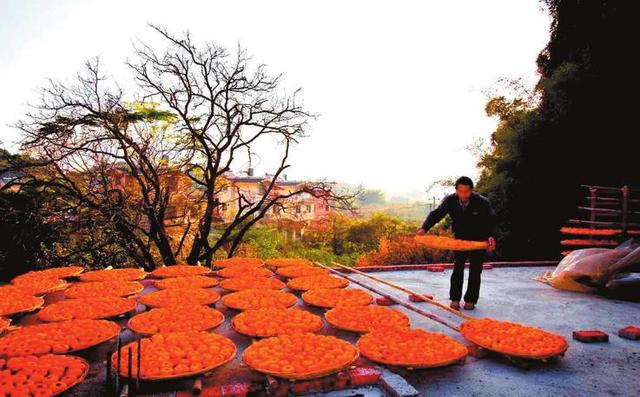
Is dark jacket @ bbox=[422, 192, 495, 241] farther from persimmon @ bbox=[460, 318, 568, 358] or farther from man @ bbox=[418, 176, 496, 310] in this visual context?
persimmon @ bbox=[460, 318, 568, 358]

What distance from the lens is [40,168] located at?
510 inches

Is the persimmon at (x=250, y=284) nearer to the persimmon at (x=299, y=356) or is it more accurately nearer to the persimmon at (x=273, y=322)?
the persimmon at (x=273, y=322)

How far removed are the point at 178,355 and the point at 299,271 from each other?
3756 millimetres

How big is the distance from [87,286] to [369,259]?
10495 millimetres

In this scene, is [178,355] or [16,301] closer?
[178,355]

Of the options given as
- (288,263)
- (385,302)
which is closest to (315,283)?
(385,302)

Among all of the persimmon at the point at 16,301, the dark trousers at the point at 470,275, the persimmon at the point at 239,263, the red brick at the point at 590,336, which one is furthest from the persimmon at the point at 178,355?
the persimmon at the point at 239,263

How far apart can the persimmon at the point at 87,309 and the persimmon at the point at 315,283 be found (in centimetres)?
215

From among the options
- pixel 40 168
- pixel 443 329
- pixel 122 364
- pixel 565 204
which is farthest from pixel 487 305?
pixel 40 168

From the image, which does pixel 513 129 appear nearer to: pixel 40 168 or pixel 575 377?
pixel 575 377

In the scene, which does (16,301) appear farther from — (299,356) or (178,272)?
(299,356)

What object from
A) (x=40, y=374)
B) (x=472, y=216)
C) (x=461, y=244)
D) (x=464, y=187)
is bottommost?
(x=40, y=374)

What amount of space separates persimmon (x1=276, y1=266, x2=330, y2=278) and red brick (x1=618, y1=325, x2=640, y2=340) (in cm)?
393

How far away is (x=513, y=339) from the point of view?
3.88 metres
